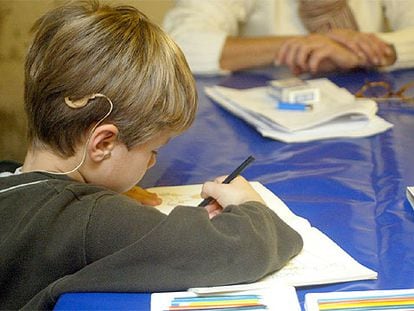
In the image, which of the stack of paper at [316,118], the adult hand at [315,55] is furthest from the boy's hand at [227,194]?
the adult hand at [315,55]

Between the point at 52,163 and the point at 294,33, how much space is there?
4.18 feet

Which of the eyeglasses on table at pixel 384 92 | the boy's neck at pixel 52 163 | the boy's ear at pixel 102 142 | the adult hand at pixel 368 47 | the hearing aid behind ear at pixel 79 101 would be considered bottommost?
the eyeglasses on table at pixel 384 92

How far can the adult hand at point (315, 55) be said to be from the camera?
1.73 m

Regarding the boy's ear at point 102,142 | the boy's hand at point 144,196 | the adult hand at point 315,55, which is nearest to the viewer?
the boy's ear at point 102,142

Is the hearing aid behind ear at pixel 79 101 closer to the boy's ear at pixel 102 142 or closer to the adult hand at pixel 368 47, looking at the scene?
the boy's ear at pixel 102 142

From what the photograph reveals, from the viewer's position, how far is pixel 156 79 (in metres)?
0.91

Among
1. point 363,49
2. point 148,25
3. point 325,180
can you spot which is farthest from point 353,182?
point 363,49

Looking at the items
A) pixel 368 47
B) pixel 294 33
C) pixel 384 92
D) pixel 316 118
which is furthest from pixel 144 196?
pixel 294 33

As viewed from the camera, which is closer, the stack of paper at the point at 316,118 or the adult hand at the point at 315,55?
the stack of paper at the point at 316,118

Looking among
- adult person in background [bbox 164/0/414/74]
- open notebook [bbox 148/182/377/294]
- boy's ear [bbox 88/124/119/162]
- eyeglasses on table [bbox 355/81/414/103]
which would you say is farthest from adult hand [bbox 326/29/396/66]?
boy's ear [bbox 88/124/119/162]

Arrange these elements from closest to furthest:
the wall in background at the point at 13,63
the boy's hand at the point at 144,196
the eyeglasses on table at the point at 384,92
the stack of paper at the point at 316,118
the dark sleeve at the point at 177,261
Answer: the dark sleeve at the point at 177,261
the boy's hand at the point at 144,196
the stack of paper at the point at 316,118
the eyeglasses on table at the point at 384,92
the wall in background at the point at 13,63

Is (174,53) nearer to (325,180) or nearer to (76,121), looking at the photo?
(76,121)

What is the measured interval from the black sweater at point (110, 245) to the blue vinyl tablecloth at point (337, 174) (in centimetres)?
8

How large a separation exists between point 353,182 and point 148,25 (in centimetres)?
41
